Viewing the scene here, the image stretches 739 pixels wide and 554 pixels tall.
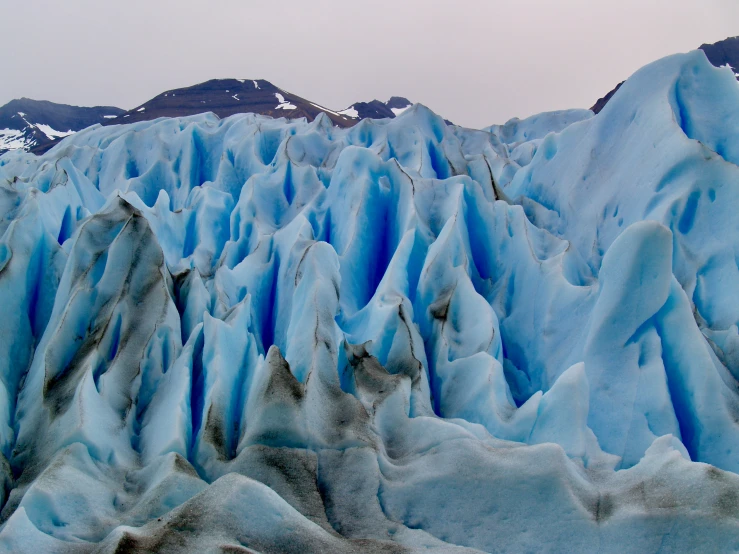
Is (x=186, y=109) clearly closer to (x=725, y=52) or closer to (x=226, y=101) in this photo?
(x=226, y=101)

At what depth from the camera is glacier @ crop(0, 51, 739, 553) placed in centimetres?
304

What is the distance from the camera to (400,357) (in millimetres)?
4941

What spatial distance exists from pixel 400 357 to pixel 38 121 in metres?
33.7

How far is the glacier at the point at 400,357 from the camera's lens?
3.04 m

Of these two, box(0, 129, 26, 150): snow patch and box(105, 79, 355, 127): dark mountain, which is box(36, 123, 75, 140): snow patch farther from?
box(105, 79, 355, 127): dark mountain

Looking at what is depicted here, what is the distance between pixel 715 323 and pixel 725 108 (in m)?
3.06

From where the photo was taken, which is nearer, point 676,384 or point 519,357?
point 676,384

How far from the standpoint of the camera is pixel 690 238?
575cm

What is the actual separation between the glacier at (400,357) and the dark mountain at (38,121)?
23.5 meters

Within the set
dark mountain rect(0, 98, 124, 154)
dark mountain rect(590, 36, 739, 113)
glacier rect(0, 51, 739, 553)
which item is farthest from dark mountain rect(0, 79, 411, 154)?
glacier rect(0, 51, 739, 553)

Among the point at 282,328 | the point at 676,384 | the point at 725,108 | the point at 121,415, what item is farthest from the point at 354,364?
the point at 725,108

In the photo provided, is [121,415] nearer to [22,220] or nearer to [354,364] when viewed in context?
[354,364]

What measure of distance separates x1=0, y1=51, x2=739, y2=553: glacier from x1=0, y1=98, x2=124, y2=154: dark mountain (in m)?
23.5

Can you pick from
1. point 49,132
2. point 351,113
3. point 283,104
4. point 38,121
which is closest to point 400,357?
point 283,104
